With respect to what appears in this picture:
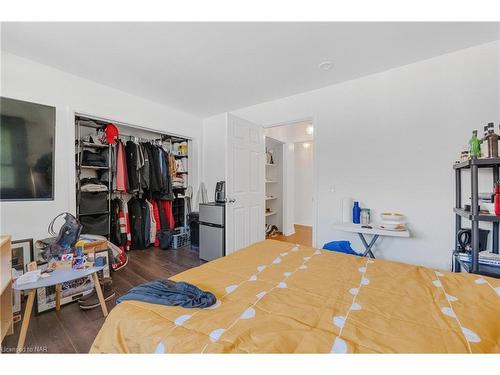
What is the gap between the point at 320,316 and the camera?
2.67 feet

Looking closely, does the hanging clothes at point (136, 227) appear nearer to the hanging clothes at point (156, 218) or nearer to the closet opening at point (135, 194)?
the closet opening at point (135, 194)

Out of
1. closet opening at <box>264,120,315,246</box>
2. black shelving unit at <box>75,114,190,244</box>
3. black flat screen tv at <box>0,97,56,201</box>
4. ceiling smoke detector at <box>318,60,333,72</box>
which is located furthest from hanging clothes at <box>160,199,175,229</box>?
ceiling smoke detector at <box>318,60,333,72</box>

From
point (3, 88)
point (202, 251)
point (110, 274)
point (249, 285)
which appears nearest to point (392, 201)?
point (249, 285)

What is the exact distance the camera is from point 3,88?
194 centimetres

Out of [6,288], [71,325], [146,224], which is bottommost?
[71,325]

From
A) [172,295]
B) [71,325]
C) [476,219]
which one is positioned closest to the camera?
[172,295]

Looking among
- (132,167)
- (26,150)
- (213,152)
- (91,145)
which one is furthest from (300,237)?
(26,150)

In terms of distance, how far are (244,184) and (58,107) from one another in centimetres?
221

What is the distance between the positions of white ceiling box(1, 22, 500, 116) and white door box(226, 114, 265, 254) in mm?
619

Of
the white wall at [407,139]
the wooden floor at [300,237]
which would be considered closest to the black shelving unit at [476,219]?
the white wall at [407,139]

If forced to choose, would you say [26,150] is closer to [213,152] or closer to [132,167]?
[132,167]

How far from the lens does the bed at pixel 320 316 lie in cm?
67

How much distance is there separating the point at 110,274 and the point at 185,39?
2502 mm
